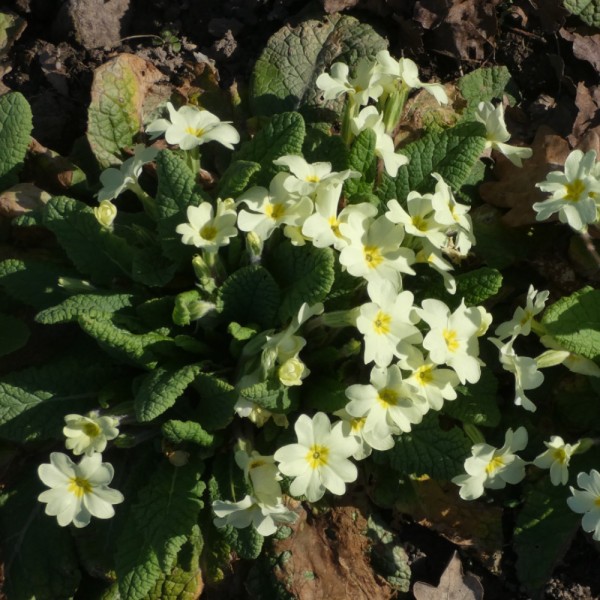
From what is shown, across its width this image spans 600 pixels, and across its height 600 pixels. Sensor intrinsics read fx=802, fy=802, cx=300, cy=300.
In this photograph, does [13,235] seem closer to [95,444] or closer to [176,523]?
[95,444]

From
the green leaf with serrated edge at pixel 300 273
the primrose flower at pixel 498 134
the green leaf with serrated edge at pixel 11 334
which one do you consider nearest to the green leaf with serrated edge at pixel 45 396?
the green leaf with serrated edge at pixel 11 334

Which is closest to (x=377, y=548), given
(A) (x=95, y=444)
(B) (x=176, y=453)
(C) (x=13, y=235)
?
(B) (x=176, y=453)

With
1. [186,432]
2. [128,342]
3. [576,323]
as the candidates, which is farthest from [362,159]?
[186,432]

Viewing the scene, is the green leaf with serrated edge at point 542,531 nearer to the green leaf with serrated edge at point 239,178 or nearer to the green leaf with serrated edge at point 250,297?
the green leaf with serrated edge at point 250,297

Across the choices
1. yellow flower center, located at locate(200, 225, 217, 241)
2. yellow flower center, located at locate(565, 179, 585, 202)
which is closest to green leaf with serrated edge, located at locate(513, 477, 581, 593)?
yellow flower center, located at locate(565, 179, 585, 202)

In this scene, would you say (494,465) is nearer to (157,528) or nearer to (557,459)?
(557,459)
